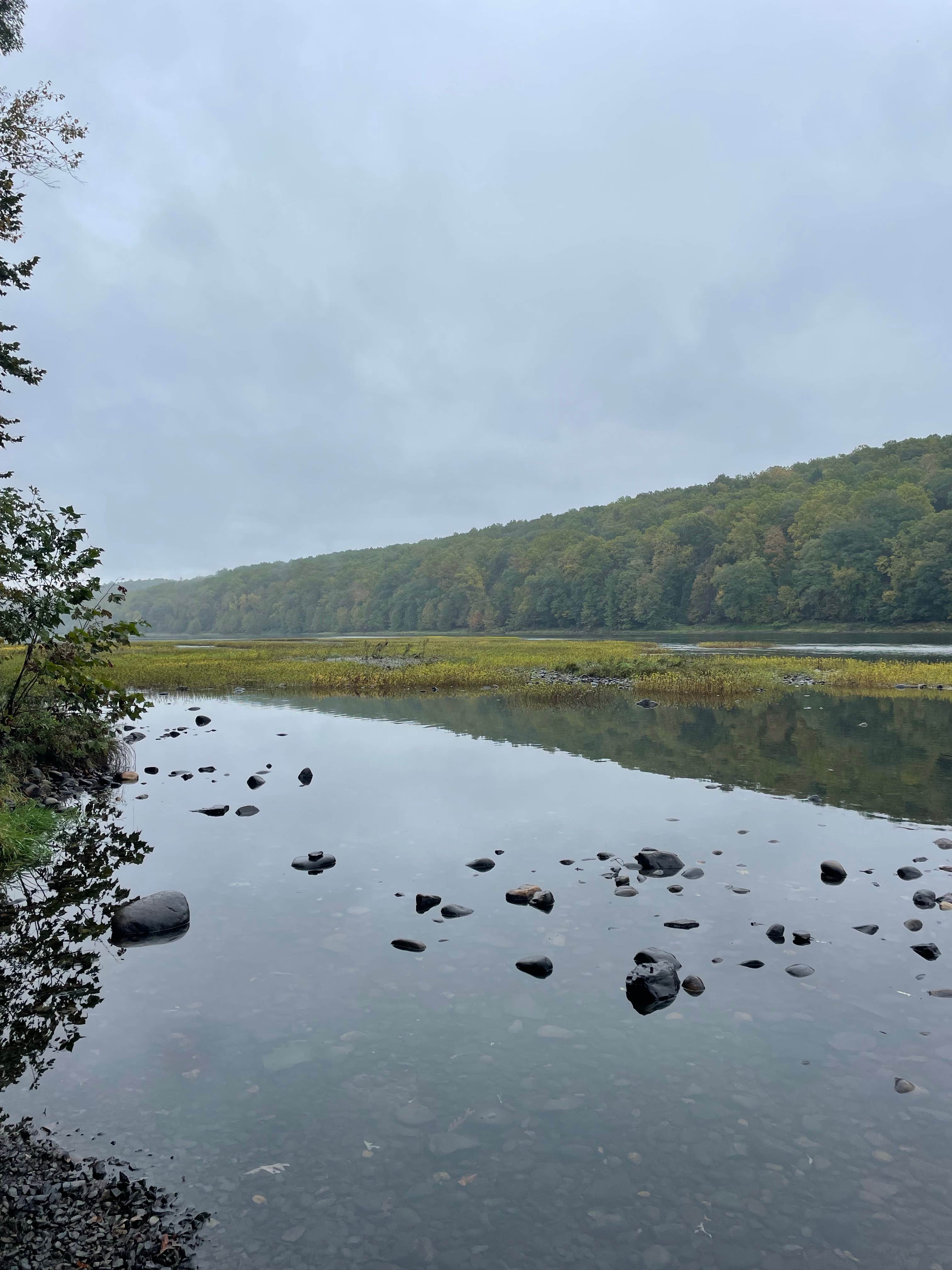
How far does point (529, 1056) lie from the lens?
7.12 meters

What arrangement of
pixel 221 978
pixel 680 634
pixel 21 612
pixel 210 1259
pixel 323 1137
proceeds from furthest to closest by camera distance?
pixel 680 634 → pixel 21 612 → pixel 221 978 → pixel 323 1137 → pixel 210 1259

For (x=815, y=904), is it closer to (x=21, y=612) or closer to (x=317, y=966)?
(x=317, y=966)

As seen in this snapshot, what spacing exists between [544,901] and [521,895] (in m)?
0.41

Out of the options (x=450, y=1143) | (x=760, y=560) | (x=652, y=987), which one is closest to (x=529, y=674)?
(x=652, y=987)

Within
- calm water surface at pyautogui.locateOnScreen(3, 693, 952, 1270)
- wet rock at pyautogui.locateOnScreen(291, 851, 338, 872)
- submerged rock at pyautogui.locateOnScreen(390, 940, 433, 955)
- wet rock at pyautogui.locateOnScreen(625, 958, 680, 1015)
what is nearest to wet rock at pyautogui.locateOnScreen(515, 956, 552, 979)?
calm water surface at pyautogui.locateOnScreen(3, 693, 952, 1270)

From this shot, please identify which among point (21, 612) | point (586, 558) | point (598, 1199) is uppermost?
point (586, 558)

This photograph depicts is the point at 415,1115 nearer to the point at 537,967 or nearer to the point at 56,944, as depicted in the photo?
the point at 537,967

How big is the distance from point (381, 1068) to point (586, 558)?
16445 cm

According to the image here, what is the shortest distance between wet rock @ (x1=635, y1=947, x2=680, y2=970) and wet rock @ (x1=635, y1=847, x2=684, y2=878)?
125 inches

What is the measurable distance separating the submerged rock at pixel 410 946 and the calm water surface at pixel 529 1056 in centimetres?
13

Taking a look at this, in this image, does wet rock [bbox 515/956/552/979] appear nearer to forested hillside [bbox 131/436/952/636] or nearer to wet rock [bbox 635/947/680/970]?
wet rock [bbox 635/947/680/970]

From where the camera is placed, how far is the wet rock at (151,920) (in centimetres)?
1004

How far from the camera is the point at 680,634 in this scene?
129500 millimetres

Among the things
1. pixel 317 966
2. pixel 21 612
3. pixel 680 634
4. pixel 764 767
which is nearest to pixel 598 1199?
pixel 317 966
